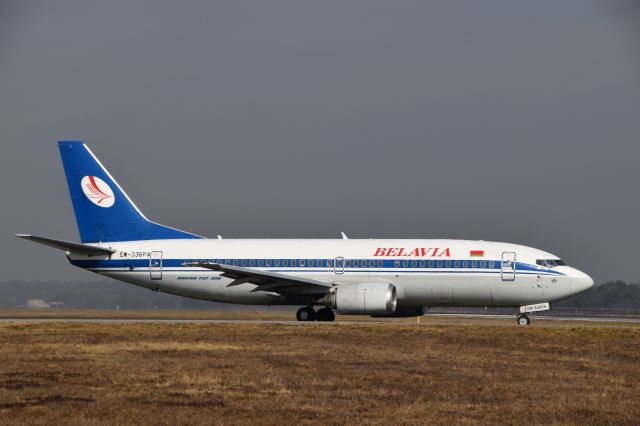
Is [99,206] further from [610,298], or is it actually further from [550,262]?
[610,298]

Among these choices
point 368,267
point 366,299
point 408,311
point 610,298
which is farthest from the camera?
point 610,298

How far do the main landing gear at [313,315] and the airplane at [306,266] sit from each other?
0.05 m

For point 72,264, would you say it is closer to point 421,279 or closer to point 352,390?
point 421,279

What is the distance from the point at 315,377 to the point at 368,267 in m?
22.6

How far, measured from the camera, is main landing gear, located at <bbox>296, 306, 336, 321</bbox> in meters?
44.8

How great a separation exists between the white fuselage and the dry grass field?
25.8 ft

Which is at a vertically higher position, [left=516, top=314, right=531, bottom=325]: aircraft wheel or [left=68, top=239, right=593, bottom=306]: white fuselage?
[left=68, top=239, right=593, bottom=306]: white fuselage

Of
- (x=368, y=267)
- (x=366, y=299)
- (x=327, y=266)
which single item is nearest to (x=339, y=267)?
(x=327, y=266)

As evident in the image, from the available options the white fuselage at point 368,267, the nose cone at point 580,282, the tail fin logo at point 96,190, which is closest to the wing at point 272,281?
the white fuselage at point 368,267

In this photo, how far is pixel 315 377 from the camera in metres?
21.5

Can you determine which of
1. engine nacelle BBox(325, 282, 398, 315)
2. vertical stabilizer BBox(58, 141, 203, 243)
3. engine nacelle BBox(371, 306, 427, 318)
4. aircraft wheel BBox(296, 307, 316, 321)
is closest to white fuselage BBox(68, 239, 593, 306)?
aircraft wheel BBox(296, 307, 316, 321)

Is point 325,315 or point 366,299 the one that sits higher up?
point 366,299

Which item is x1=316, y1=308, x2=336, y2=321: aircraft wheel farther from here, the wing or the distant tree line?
the distant tree line

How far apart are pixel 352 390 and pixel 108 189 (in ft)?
103
